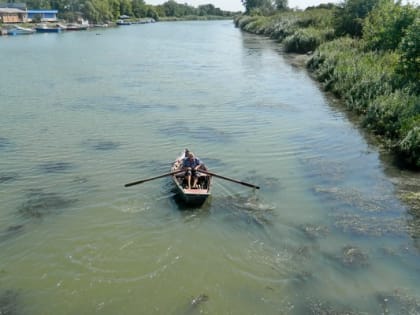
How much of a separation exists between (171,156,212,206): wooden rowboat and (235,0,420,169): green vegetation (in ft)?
29.9

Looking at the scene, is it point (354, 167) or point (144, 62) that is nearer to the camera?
point (354, 167)

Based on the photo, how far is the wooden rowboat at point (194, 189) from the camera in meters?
14.7

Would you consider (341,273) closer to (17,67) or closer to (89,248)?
(89,248)

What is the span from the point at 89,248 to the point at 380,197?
10.2 m

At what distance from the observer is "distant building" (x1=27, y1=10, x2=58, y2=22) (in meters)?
132

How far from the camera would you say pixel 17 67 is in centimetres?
4478

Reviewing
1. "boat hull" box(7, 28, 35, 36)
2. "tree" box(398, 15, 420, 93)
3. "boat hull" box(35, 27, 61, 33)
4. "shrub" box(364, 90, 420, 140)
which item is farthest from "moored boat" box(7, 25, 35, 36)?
"shrub" box(364, 90, 420, 140)

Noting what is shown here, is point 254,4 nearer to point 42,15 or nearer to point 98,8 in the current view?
point 98,8

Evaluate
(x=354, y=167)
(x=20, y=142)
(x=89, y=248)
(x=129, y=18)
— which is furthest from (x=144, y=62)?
(x=129, y=18)

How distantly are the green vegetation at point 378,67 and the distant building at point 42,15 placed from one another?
103853mm

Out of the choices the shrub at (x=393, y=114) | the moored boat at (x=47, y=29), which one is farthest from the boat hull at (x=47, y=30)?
the shrub at (x=393, y=114)

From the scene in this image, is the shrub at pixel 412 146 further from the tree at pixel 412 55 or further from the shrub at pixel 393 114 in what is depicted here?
the tree at pixel 412 55

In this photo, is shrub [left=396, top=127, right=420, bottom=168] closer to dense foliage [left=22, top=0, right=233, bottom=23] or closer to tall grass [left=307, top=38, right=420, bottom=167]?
tall grass [left=307, top=38, right=420, bottom=167]

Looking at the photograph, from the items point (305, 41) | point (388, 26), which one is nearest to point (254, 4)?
point (305, 41)
